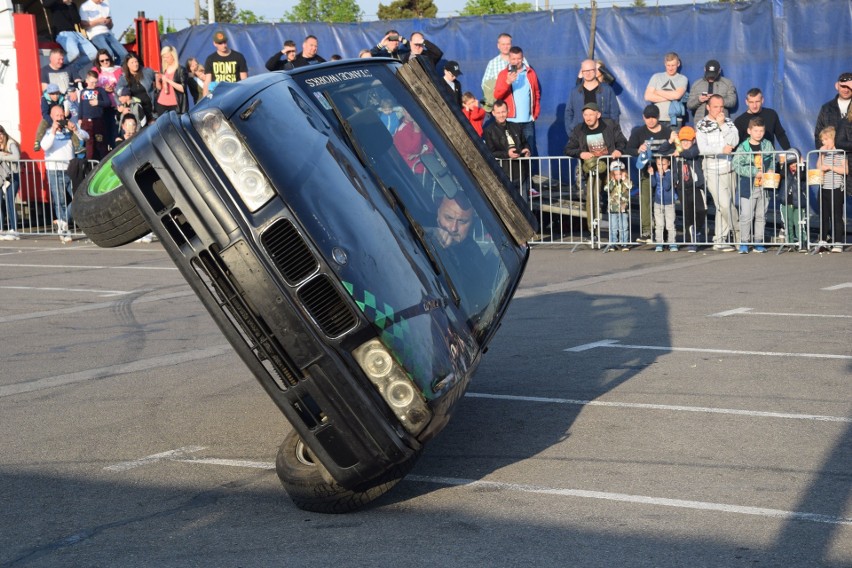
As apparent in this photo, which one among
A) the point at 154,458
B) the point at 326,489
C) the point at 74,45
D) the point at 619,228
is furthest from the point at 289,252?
the point at 74,45

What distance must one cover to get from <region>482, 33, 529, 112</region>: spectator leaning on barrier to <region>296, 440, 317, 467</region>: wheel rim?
1506 centimetres

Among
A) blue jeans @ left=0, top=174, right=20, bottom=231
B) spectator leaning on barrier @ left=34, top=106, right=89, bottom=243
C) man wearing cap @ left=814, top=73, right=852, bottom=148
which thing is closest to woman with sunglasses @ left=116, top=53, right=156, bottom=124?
spectator leaning on barrier @ left=34, top=106, right=89, bottom=243

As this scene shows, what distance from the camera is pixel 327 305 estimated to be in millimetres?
5148

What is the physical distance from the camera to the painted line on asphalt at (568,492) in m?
5.31

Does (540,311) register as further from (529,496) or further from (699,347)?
(529,496)

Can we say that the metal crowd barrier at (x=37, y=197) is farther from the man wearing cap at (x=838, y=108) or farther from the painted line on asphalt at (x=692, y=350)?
the painted line on asphalt at (x=692, y=350)

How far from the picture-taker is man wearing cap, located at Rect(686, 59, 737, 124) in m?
18.5

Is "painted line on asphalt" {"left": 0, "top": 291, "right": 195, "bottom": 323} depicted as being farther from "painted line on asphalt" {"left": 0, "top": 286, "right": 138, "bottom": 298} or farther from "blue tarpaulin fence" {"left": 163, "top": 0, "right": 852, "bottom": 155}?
"blue tarpaulin fence" {"left": 163, "top": 0, "right": 852, "bottom": 155}

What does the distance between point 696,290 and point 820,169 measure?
4371 millimetres

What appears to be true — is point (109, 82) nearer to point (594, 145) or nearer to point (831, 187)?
point (594, 145)

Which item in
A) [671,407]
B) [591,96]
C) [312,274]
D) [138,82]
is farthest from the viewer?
[138,82]

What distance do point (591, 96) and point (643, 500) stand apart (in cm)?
1430

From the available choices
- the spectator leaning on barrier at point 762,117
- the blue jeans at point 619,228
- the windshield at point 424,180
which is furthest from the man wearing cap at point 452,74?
the windshield at point 424,180

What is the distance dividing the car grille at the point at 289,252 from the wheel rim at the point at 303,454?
101cm
